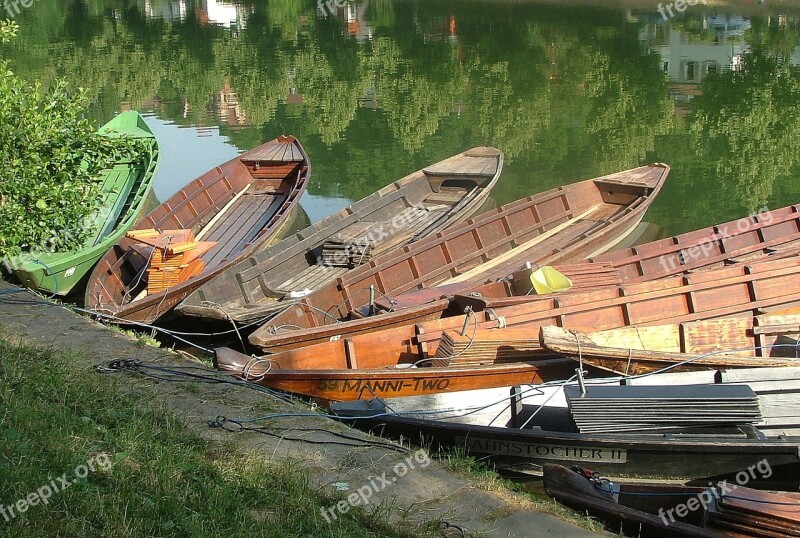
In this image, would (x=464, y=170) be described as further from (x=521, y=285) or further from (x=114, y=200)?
(x=114, y=200)

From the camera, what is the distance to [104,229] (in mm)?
15594

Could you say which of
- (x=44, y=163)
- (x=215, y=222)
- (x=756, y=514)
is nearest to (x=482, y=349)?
(x=756, y=514)

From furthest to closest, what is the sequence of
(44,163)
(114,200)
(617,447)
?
(114,200), (44,163), (617,447)

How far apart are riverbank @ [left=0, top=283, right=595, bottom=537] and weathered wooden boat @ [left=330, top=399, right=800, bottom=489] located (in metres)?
1.20

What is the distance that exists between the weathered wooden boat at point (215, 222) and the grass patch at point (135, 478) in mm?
5555

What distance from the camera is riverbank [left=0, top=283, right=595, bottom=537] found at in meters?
5.46

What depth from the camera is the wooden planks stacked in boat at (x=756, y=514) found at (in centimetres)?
621

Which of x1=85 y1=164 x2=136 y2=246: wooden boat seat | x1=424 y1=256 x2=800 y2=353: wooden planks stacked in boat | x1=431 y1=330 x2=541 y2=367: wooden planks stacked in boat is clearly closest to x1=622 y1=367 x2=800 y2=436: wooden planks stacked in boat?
x1=431 y1=330 x2=541 y2=367: wooden planks stacked in boat

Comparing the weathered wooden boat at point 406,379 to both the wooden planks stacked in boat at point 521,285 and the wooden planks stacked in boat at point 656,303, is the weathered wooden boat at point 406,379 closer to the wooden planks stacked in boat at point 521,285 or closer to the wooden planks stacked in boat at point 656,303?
the wooden planks stacked in boat at point 656,303

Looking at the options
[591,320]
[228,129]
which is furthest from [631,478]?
[228,129]

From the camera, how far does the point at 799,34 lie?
38.9 meters

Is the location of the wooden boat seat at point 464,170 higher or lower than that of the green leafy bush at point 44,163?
lower

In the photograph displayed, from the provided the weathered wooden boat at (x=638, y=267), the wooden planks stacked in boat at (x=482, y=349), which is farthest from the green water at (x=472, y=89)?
the wooden planks stacked in boat at (x=482, y=349)

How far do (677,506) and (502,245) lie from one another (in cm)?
842
